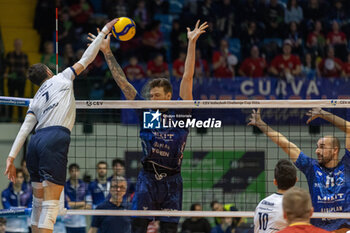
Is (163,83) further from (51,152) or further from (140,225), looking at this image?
(51,152)

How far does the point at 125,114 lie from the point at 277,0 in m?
7.29

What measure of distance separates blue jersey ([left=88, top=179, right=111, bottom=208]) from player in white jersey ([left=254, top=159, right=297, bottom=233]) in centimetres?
630

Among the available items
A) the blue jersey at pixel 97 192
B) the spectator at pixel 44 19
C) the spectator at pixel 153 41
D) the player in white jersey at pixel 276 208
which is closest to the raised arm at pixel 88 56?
the player in white jersey at pixel 276 208

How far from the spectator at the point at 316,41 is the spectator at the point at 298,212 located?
13233 millimetres

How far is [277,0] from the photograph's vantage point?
1944cm

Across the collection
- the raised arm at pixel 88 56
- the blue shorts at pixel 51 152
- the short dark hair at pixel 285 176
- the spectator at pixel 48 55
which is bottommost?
the short dark hair at pixel 285 176

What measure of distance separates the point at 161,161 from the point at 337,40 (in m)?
11.1

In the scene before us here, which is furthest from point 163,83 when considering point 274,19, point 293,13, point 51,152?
point 293,13

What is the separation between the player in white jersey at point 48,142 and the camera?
7508 millimetres

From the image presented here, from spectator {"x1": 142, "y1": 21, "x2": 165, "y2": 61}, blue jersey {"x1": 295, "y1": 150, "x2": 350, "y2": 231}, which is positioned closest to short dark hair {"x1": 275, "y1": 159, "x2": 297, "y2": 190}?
blue jersey {"x1": 295, "y1": 150, "x2": 350, "y2": 231}

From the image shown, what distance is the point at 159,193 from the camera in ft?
29.0

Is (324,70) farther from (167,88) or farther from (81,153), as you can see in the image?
(167,88)

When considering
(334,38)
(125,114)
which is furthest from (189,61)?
(334,38)

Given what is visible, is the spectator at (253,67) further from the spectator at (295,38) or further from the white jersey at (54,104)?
the white jersey at (54,104)
